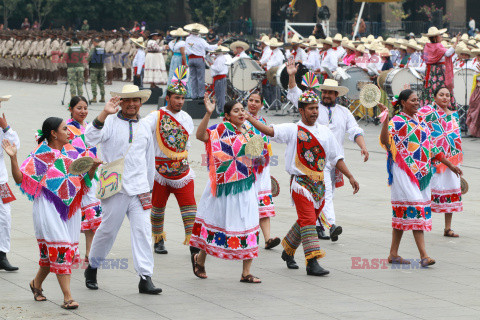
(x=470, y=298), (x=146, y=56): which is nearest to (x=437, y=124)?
(x=470, y=298)

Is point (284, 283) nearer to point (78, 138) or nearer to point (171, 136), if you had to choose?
point (171, 136)

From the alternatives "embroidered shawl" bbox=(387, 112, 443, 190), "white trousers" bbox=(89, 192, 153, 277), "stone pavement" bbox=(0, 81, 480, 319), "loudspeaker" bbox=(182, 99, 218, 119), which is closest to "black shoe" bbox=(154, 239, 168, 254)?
"stone pavement" bbox=(0, 81, 480, 319)

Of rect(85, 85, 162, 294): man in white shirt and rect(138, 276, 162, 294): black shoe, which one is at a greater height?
rect(85, 85, 162, 294): man in white shirt

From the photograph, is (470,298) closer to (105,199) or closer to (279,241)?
(279,241)

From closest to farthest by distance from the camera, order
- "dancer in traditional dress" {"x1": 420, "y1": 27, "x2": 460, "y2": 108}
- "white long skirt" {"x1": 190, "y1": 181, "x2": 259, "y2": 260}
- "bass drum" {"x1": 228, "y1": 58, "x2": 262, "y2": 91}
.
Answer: "white long skirt" {"x1": 190, "y1": 181, "x2": 259, "y2": 260} → "dancer in traditional dress" {"x1": 420, "y1": 27, "x2": 460, "y2": 108} → "bass drum" {"x1": 228, "y1": 58, "x2": 262, "y2": 91}

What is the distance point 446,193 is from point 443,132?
0.70 m

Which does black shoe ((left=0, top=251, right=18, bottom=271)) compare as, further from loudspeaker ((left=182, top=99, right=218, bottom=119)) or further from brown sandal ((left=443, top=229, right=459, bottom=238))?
loudspeaker ((left=182, top=99, right=218, bottom=119))

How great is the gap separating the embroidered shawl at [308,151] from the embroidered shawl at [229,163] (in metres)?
0.57

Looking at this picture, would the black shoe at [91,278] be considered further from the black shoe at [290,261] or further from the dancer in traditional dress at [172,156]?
the black shoe at [290,261]

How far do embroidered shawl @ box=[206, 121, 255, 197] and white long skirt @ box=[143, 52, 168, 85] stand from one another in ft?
63.9

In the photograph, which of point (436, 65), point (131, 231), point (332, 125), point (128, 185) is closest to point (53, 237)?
point (131, 231)

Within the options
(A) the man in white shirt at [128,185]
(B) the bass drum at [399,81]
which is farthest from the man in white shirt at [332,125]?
(B) the bass drum at [399,81]

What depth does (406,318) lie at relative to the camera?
23.6ft

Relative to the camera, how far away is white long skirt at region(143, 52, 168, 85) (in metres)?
27.7
